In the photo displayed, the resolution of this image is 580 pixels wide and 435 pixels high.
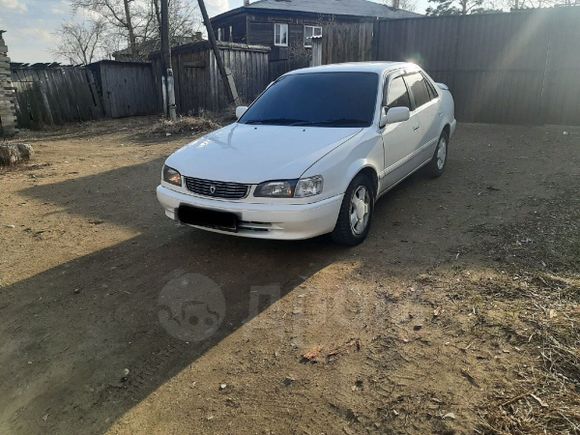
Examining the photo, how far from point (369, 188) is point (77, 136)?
1212 cm

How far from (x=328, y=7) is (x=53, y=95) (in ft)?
64.4

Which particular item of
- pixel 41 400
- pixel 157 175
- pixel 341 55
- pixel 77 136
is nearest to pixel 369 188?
pixel 41 400

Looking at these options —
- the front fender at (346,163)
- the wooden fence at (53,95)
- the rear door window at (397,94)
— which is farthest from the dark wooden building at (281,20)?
the front fender at (346,163)

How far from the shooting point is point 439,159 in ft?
21.1

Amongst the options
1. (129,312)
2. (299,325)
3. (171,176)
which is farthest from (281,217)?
(129,312)

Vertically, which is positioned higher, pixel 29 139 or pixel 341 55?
pixel 341 55

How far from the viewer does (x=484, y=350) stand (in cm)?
261

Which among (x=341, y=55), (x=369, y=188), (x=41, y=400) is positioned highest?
(x=341, y=55)

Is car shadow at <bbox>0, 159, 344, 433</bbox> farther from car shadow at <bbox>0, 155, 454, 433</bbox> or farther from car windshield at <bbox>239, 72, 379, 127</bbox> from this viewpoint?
car windshield at <bbox>239, 72, 379, 127</bbox>

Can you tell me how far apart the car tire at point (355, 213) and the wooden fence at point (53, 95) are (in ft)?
48.9

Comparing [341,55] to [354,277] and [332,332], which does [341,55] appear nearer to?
[354,277]

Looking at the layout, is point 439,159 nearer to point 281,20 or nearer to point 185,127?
point 185,127

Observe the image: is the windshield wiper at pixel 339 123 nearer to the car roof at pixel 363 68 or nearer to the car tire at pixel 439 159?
the car roof at pixel 363 68

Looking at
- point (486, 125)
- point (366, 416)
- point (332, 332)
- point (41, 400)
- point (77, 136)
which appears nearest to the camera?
point (366, 416)
